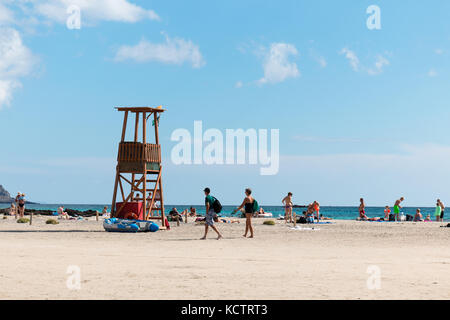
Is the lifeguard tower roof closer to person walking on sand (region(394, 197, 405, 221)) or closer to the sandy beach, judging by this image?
the sandy beach

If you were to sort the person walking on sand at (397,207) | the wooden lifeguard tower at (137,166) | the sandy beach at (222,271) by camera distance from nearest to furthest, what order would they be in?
the sandy beach at (222,271), the wooden lifeguard tower at (137,166), the person walking on sand at (397,207)

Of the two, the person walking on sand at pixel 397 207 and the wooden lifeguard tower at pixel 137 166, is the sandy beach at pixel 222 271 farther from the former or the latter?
the person walking on sand at pixel 397 207

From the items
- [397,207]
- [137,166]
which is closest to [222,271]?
[137,166]

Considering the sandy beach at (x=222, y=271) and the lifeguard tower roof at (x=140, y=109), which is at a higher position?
the lifeguard tower roof at (x=140, y=109)

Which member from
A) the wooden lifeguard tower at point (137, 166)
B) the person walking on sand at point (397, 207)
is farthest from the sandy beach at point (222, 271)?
the person walking on sand at point (397, 207)

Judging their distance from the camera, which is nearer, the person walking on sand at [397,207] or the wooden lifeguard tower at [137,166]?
the wooden lifeguard tower at [137,166]

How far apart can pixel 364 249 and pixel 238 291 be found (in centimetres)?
897

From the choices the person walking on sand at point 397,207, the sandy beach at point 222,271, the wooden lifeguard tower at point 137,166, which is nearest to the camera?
the sandy beach at point 222,271

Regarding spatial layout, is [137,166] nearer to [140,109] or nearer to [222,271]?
[140,109]

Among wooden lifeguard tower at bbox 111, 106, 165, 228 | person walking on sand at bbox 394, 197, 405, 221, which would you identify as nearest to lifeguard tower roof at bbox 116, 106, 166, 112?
wooden lifeguard tower at bbox 111, 106, 165, 228

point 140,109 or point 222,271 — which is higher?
point 140,109
